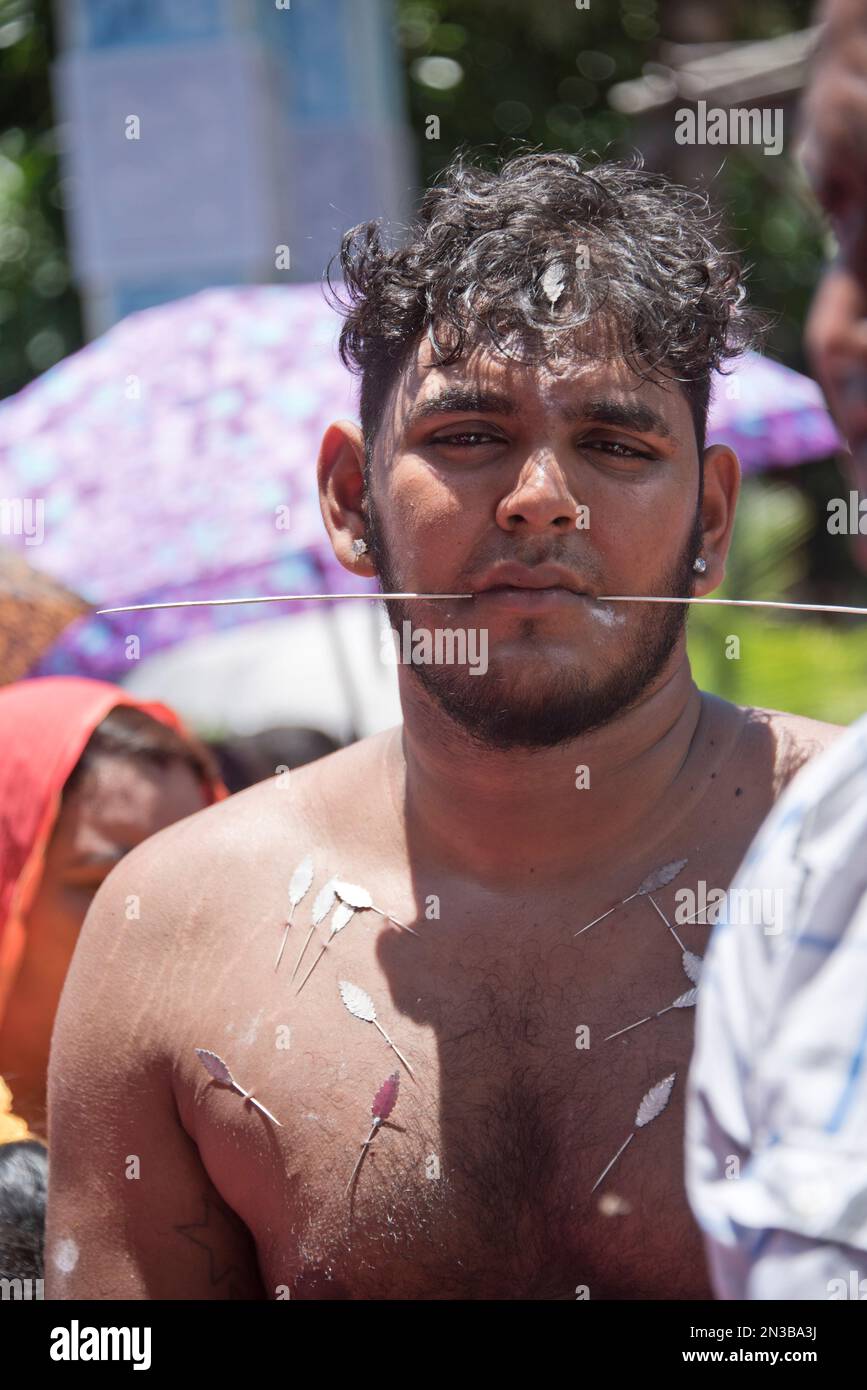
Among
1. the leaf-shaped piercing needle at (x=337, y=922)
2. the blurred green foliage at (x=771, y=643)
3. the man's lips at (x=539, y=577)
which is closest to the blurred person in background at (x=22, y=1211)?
the leaf-shaped piercing needle at (x=337, y=922)

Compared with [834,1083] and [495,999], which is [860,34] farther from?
[495,999]

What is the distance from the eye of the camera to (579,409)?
2.06 meters

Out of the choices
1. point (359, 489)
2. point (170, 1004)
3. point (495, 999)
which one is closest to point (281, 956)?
point (170, 1004)

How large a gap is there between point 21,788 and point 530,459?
1.52 m

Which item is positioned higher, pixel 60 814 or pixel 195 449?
pixel 195 449

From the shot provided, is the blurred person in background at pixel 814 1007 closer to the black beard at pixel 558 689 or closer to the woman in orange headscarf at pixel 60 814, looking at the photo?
the black beard at pixel 558 689

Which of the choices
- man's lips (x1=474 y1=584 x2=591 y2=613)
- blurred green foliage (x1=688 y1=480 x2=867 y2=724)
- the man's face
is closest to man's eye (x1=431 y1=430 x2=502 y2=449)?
the man's face

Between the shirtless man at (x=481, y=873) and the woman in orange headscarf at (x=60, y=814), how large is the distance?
655mm

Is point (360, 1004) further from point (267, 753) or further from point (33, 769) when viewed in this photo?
point (267, 753)

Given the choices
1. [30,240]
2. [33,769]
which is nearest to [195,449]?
[33,769]

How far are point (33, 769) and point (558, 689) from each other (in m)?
1.48

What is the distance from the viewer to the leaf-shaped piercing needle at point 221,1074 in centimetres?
213

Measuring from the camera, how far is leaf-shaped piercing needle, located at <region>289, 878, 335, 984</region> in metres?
2.23

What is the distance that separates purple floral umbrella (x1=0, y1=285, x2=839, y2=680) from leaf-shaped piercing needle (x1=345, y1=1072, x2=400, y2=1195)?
2.12 meters
